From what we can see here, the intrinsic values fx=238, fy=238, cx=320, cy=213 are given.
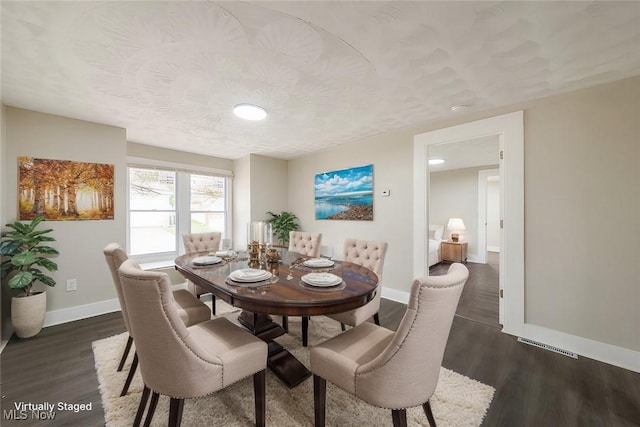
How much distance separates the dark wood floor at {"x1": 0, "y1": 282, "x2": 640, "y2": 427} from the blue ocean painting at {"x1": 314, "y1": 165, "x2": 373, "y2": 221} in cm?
207

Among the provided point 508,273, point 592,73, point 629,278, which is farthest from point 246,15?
point 629,278

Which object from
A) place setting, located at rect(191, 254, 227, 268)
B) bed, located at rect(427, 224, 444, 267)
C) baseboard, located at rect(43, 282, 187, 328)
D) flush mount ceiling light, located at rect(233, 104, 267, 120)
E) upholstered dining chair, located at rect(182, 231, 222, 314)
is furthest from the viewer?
bed, located at rect(427, 224, 444, 267)

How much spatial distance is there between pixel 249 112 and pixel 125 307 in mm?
2037

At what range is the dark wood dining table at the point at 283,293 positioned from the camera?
131 cm

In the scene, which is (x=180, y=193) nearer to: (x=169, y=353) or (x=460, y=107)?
(x=169, y=353)

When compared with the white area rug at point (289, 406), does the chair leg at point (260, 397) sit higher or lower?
higher

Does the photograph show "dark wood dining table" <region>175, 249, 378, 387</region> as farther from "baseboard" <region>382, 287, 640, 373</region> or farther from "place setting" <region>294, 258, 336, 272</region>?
"baseboard" <region>382, 287, 640, 373</region>

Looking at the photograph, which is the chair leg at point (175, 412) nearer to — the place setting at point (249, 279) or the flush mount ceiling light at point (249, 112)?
the place setting at point (249, 279)

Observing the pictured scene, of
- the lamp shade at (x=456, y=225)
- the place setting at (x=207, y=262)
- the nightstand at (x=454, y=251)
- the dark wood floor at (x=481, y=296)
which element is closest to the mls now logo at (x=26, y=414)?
the place setting at (x=207, y=262)

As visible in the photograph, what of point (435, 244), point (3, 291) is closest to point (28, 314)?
point (3, 291)

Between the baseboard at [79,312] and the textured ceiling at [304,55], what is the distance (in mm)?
2263

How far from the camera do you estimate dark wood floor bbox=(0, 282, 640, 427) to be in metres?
1.51

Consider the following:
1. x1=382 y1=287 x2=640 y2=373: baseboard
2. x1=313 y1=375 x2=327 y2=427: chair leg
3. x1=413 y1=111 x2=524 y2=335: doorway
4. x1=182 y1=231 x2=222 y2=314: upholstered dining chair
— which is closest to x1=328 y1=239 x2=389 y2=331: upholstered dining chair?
x1=313 y1=375 x2=327 y2=427: chair leg

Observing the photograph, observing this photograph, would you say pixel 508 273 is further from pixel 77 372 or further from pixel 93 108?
pixel 93 108
